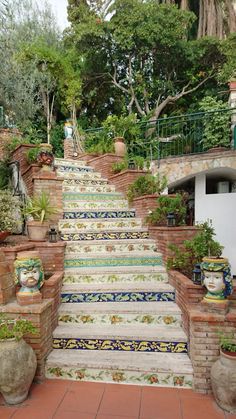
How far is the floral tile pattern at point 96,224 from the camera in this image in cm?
455

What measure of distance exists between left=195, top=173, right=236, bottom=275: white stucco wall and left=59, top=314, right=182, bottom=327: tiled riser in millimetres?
3730

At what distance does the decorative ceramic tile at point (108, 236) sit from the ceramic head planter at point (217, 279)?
1879 millimetres

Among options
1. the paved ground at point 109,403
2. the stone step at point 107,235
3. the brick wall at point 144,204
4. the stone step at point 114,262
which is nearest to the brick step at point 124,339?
the paved ground at point 109,403

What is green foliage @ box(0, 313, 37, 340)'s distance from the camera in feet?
7.53

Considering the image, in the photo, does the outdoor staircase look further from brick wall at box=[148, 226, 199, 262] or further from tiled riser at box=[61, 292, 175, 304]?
brick wall at box=[148, 226, 199, 262]

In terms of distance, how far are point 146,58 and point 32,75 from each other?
425 centimetres

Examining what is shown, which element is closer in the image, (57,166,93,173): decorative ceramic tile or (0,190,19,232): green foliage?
(0,190,19,232): green foliage

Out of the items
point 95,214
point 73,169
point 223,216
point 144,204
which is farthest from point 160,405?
point 73,169

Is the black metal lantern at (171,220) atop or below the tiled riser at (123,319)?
atop

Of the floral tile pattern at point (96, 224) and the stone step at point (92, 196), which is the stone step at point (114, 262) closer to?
the floral tile pattern at point (96, 224)

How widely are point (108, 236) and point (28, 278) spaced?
1840 mm

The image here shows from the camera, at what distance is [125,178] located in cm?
556

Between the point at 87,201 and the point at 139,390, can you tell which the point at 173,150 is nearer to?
the point at 87,201

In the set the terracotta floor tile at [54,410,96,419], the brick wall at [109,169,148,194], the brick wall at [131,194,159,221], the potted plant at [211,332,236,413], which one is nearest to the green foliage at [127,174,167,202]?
the brick wall at [131,194,159,221]
